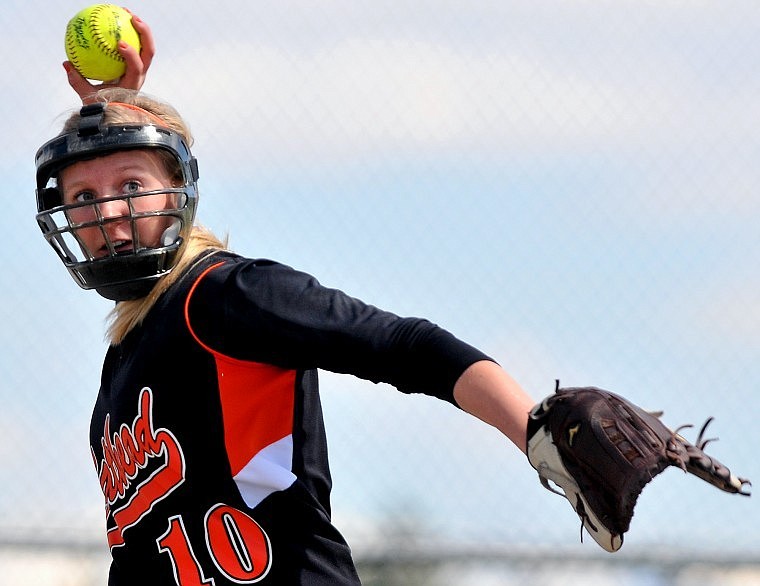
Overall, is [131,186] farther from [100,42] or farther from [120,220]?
[100,42]

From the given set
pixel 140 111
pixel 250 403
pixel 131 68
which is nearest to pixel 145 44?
pixel 131 68

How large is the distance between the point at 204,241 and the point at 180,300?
32cm

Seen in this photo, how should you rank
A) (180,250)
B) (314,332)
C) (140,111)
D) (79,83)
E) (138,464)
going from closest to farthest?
(314,332)
(138,464)
(180,250)
(140,111)
(79,83)

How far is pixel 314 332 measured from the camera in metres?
2.37

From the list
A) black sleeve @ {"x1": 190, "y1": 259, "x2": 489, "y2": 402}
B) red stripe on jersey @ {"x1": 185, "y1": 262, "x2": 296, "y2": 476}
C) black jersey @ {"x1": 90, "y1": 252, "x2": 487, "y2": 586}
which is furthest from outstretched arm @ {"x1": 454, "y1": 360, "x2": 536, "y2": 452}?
red stripe on jersey @ {"x1": 185, "y1": 262, "x2": 296, "y2": 476}

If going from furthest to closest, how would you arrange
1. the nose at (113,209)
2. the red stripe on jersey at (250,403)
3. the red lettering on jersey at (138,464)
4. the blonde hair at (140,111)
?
the blonde hair at (140,111) → the nose at (113,209) → the red lettering on jersey at (138,464) → the red stripe on jersey at (250,403)

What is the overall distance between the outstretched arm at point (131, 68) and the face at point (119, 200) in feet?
2.97

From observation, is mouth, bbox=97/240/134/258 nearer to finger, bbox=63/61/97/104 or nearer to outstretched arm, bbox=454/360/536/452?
outstretched arm, bbox=454/360/536/452

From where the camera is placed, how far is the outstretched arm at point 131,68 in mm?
3805

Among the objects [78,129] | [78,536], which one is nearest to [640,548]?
[78,536]

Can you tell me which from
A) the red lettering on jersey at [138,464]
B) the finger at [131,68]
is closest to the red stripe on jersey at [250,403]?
the red lettering on jersey at [138,464]

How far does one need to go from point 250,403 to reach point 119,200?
56cm

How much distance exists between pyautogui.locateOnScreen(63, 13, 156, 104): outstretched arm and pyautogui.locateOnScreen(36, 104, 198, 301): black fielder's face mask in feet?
2.72

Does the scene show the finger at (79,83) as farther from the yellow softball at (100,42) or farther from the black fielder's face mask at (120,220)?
the black fielder's face mask at (120,220)
